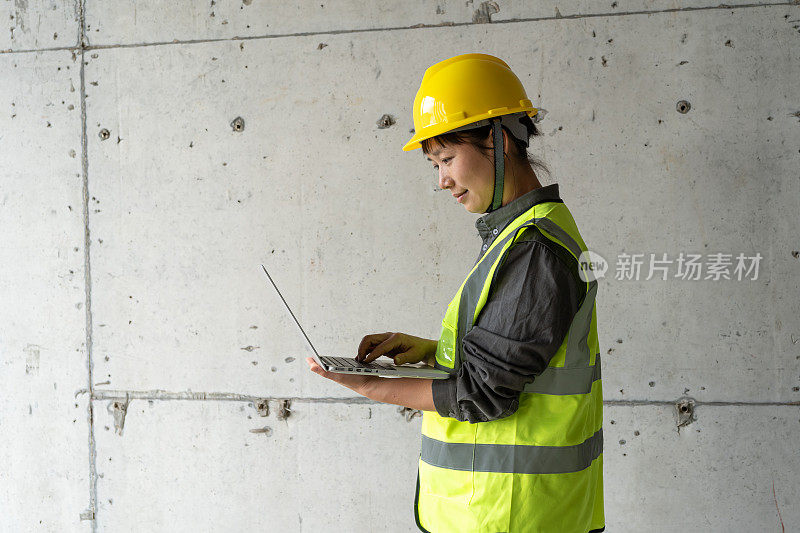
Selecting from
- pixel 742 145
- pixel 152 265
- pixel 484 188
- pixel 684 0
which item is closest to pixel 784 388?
pixel 742 145

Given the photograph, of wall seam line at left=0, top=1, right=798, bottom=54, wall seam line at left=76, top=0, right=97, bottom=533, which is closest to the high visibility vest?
wall seam line at left=0, top=1, right=798, bottom=54

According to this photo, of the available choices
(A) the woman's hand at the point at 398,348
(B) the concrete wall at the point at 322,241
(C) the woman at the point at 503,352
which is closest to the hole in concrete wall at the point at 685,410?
(B) the concrete wall at the point at 322,241

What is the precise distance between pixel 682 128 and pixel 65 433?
2694mm

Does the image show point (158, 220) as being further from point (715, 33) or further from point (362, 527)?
point (715, 33)

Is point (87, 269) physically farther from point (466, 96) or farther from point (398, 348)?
point (466, 96)

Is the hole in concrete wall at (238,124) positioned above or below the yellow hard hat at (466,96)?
above

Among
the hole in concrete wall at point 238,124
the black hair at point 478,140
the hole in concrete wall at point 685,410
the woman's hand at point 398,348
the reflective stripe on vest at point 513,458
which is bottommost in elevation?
the hole in concrete wall at point 685,410

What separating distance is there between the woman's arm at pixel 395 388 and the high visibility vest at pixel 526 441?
3.0 inches

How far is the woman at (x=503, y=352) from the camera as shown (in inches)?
45.7

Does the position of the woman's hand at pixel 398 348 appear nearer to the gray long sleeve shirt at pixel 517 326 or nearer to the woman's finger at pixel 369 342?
→ the woman's finger at pixel 369 342

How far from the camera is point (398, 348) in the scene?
1602mm

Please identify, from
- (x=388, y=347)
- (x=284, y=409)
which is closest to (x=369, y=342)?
(x=388, y=347)

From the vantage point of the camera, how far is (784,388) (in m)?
2.23

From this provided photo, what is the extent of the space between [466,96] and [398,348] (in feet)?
2.15
